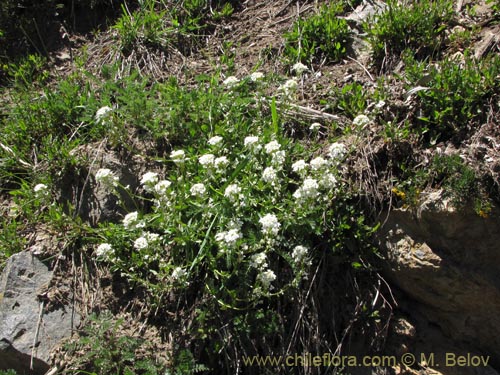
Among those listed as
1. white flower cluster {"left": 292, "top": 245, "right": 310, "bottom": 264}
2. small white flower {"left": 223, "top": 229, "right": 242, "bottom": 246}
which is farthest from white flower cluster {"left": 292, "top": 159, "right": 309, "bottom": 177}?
small white flower {"left": 223, "top": 229, "right": 242, "bottom": 246}

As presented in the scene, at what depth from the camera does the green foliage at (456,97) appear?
11.5 feet

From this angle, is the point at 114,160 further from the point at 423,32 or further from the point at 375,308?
the point at 423,32

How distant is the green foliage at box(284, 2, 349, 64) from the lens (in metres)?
4.42

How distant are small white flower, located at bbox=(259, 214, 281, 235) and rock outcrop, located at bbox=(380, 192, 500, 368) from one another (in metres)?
0.87

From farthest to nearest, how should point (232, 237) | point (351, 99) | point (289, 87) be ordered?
point (351, 99) → point (289, 87) → point (232, 237)

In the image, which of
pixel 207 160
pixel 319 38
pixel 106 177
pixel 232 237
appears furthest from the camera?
pixel 319 38

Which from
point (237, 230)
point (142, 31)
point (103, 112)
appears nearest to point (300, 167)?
point (237, 230)

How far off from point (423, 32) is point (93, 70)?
9.85 ft

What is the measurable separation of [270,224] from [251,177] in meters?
0.51

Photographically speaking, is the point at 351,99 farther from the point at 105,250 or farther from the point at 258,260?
the point at 105,250

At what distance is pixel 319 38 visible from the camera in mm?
4484

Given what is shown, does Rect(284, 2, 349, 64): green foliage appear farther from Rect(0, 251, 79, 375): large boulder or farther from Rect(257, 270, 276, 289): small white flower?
Rect(0, 251, 79, 375): large boulder

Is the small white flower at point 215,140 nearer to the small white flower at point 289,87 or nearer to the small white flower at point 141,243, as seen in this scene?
the small white flower at point 289,87

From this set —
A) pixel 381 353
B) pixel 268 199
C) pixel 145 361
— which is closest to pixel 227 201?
pixel 268 199
